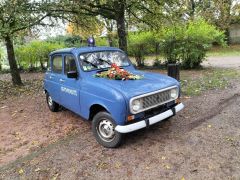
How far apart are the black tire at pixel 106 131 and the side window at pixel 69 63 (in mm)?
1394

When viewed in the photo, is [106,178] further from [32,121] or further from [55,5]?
[55,5]

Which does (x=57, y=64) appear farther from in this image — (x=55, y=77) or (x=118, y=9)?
(x=118, y=9)

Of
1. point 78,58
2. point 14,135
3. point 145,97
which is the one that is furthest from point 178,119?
point 14,135

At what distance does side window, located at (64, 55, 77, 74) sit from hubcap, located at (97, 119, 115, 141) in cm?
149

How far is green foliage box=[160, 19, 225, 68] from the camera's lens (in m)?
12.7

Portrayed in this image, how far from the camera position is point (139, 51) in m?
15.0

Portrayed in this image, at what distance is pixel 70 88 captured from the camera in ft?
19.6

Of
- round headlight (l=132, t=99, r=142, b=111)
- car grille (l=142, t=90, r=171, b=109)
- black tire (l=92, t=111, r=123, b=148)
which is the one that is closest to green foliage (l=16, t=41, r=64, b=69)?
black tire (l=92, t=111, r=123, b=148)

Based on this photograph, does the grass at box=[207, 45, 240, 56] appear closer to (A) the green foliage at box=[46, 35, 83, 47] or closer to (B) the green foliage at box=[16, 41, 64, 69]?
(A) the green foliage at box=[46, 35, 83, 47]

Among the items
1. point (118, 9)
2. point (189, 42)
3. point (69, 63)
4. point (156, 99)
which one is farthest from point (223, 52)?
point (156, 99)

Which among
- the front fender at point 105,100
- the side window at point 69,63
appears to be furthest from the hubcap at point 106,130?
the side window at point 69,63

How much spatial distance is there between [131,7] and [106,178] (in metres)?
7.51

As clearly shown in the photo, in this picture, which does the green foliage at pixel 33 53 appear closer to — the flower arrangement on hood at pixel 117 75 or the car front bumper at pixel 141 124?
the flower arrangement on hood at pixel 117 75

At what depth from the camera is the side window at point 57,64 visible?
6.59m
